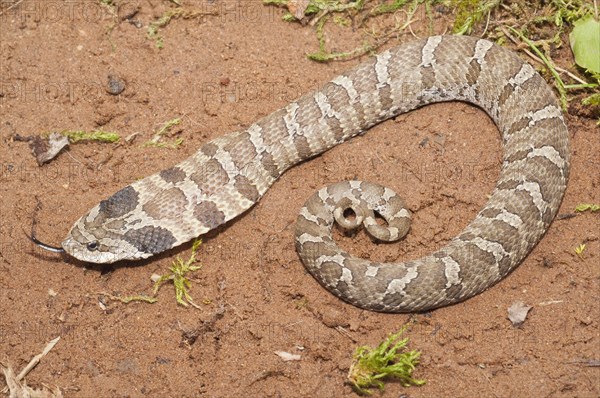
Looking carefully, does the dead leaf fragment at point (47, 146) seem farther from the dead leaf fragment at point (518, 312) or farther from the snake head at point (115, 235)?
the dead leaf fragment at point (518, 312)

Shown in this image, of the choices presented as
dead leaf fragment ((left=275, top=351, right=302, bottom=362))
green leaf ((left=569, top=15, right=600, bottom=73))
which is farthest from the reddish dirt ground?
green leaf ((left=569, top=15, right=600, bottom=73))

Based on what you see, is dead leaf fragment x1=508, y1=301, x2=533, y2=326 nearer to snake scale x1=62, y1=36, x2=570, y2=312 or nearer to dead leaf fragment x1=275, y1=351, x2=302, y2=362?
snake scale x1=62, y1=36, x2=570, y2=312

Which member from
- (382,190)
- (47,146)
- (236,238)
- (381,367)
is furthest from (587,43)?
(47,146)

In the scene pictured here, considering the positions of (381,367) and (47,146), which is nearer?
(381,367)

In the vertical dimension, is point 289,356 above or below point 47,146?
below

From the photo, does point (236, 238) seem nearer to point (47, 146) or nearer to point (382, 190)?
point (382, 190)

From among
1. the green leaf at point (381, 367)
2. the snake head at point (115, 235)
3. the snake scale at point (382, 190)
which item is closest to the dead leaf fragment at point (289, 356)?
the green leaf at point (381, 367)

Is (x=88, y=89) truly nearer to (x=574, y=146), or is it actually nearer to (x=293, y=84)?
(x=293, y=84)
